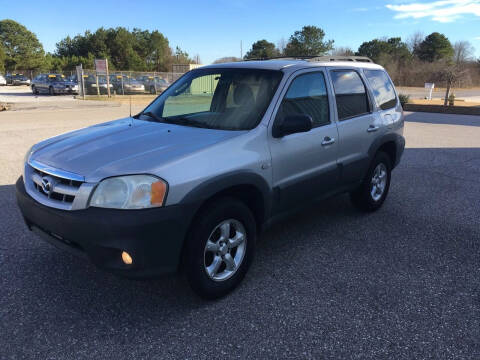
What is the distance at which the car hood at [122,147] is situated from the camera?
2.60 meters

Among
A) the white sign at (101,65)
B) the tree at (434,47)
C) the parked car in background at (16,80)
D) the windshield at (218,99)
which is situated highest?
the tree at (434,47)

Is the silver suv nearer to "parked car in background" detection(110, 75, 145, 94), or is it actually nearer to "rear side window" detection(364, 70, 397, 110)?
"rear side window" detection(364, 70, 397, 110)

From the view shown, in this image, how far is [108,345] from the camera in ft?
8.32

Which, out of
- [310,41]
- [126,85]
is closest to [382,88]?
[126,85]

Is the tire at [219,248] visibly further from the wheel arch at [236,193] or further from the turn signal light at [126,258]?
the turn signal light at [126,258]

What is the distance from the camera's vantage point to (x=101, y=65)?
28344 mm

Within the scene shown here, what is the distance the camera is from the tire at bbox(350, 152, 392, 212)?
190 inches

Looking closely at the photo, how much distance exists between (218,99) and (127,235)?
75.6 inches

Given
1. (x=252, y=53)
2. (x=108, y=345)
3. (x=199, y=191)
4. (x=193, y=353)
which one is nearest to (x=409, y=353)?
(x=193, y=353)

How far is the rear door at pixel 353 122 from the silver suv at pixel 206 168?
0.6 inches

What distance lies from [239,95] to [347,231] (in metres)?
2.09

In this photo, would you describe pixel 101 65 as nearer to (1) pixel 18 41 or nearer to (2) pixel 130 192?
(2) pixel 130 192

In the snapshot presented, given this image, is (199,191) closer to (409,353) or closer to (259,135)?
(259,135)

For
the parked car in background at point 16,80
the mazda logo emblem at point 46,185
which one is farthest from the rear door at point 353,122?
the parked car in background at point 16,80
